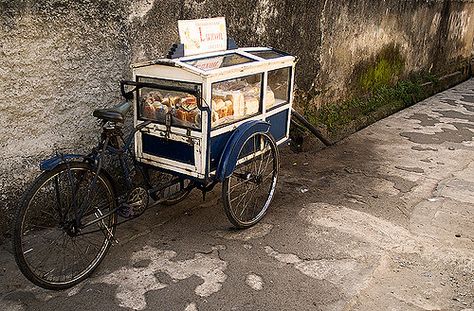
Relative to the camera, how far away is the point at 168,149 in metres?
3.91

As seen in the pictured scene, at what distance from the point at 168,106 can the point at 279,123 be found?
1217 mm

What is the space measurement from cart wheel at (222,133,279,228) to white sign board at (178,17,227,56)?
2.97 ft

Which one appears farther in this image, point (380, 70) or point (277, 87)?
point (380, 70)

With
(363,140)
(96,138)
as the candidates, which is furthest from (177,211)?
(363,140)

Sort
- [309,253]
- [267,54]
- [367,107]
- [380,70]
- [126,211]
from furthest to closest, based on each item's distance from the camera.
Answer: [380,70] < [367,107] < [267,54] < [309,253] < [126,211]

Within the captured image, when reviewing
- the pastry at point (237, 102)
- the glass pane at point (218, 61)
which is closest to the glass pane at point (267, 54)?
the glass pane at point (218, 61)

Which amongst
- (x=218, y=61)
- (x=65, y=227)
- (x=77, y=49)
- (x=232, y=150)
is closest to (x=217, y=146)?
(x=232, y=150)

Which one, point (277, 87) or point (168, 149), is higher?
point (277, 87)

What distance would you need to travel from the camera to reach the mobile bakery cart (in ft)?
12.1

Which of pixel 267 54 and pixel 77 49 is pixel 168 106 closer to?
pixel 77 49

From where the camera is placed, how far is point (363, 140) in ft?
23.0

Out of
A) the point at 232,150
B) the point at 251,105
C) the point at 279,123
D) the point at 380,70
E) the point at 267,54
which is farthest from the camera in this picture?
the point at 380,70

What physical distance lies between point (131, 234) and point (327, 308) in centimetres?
176

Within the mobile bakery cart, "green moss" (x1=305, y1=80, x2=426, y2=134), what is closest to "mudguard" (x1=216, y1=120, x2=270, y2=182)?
the mobile bakery cart
